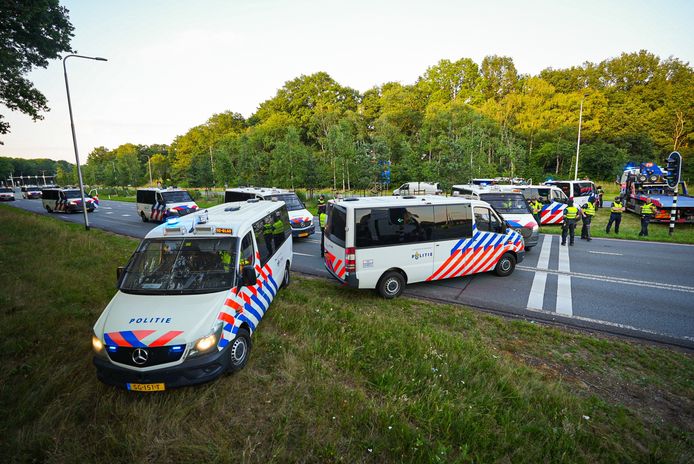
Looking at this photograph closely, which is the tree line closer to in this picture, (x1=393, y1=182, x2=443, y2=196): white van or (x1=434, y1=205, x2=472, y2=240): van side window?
(x1=393, y1=182, x2=443, y2=196): white van

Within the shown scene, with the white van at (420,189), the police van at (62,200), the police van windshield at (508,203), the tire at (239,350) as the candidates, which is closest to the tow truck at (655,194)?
the police van windshield at (508,203)

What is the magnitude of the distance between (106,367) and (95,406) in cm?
62

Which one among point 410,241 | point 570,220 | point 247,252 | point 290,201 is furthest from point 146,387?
point 570,220

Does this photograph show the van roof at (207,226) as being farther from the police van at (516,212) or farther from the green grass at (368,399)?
the police van at (516,212)

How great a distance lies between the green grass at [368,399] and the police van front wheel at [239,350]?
16 cm

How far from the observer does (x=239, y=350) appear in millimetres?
5129

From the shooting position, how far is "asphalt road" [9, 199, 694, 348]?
710 cm

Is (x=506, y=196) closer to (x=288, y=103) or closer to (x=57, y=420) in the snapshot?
(x=57, y=420)

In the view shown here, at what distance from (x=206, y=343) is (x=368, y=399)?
226cm

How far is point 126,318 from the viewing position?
449 centimetres

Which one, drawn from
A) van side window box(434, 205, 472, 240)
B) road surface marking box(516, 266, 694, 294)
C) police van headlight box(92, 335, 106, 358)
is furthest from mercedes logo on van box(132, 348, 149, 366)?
road surface marking box(516, 266, 694, 294)

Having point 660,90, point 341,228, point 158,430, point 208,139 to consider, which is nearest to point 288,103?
point 208,139

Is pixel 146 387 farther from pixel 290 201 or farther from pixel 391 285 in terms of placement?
pixel 290 201

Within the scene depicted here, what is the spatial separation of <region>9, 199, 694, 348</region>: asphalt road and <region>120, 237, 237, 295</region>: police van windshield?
5261mm
